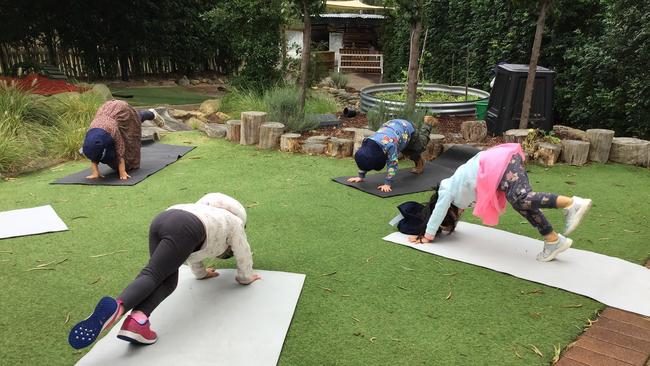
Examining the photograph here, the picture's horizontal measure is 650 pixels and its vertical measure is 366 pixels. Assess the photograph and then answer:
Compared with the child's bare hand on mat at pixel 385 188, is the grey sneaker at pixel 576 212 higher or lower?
higher

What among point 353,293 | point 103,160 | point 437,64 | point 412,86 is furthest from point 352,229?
point 437,64

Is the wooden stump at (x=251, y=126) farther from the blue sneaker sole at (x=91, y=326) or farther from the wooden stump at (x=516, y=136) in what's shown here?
the blue sneaker sole at (x=91, y=326)

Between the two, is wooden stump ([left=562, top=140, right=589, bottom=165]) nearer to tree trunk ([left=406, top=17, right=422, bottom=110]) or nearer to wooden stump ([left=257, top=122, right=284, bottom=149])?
tree trunk ([left=406, top=17, right=422, bottom=110])

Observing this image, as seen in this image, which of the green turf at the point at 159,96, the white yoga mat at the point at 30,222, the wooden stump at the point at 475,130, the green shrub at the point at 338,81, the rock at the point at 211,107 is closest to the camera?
the white yoga mat at the point at 30,222

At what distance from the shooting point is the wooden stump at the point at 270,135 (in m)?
6.54

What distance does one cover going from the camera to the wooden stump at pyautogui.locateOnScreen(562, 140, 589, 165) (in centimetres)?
573

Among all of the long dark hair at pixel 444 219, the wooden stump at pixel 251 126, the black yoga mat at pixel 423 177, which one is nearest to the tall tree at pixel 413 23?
the black yoga mat at pixel 423 177

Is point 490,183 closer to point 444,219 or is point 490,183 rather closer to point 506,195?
point 506,195

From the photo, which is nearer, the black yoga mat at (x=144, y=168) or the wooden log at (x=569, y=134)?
the black yoga mat at (x=144, y=168)

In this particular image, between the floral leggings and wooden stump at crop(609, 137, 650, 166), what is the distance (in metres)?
3.36

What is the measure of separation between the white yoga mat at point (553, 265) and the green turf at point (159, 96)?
27.3ft

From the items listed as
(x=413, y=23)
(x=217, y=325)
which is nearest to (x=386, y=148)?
(x=217, y=325)

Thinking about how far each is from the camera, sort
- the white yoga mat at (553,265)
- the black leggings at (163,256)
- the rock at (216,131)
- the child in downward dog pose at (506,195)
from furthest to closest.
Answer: the rock at (216,131)
the child in downward dog pose at (506,195)
the white yoga mat at (553,265)
the black leggings at (163,256)

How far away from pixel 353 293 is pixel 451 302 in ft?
1.89
